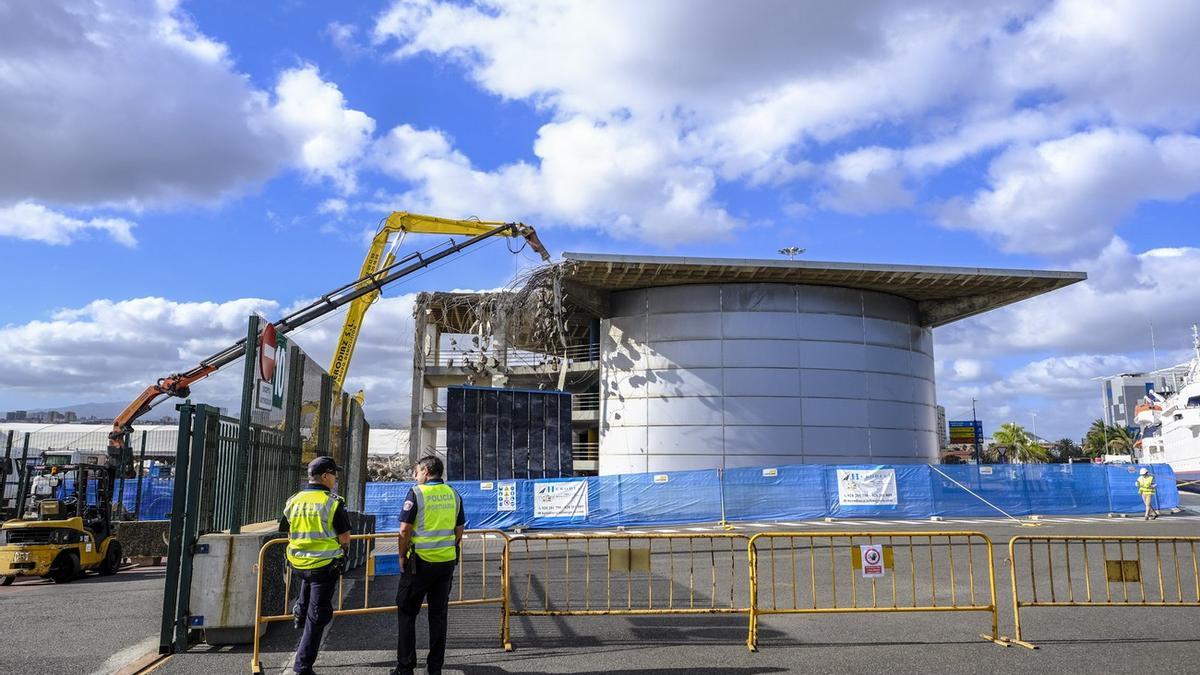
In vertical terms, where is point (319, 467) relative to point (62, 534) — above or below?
above

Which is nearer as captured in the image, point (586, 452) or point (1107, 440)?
point (586, 452)

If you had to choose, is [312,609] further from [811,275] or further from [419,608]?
[811,275]

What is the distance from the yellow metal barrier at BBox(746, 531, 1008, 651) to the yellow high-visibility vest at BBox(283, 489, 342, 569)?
377 cm

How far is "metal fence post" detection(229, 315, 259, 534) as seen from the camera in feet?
26.0

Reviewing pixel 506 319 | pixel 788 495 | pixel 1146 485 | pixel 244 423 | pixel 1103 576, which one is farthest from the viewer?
pixel 506 319

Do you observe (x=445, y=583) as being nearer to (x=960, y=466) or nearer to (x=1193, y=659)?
(x=1193, y=659)

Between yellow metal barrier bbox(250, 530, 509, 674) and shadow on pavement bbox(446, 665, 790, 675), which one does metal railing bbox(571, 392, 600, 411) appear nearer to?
yellow metal barrier bbox(250, 530, 509, 674)

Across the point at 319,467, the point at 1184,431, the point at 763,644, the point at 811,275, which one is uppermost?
the point at 811,275

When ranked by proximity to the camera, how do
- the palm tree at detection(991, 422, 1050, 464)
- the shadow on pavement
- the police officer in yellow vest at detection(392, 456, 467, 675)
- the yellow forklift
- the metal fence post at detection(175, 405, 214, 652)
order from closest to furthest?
the police officer in yellow vest at detection(392, 456, 467, 675)
the shadow on pavement
the metal fence post at detection(175, 405, 214, 652)
the yellow forklift
the palm tree at detection(991, 422, 1050, 464)

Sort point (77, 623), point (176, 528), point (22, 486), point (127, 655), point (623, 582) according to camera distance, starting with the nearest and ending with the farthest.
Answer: point (127, 655) < point (176, 528) < point (77, 623) < point (623, 582) < point (22, 486)

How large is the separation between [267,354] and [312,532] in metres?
3.03

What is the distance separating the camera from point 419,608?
6.01 metres

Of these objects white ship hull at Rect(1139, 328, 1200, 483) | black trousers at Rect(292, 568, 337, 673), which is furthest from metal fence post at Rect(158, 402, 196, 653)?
white ship hull at Rect(1139, 328, 1200, 483)

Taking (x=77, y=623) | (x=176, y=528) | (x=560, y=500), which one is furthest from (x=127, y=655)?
(x=560, y=500)
